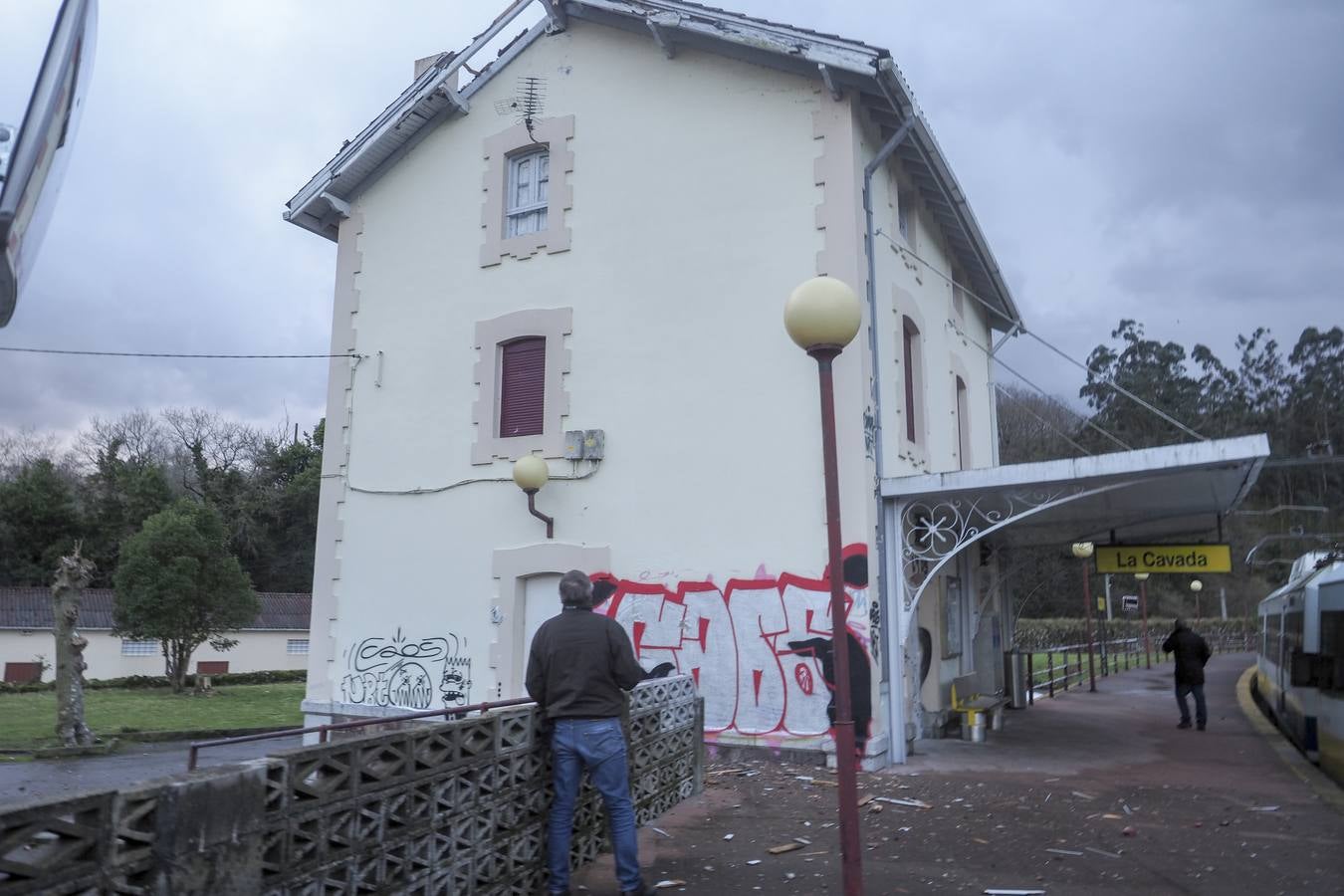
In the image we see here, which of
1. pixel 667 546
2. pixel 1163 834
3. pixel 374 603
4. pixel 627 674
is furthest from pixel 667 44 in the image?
pixel 1163 834

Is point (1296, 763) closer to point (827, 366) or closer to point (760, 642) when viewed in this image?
point (760, 642)

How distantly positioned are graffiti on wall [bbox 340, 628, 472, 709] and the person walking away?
6340 millimetres

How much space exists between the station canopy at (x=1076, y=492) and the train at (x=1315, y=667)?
1.42 m

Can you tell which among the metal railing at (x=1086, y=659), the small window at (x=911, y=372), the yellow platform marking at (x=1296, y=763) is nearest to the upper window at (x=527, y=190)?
the small window at (x=911, y=372)

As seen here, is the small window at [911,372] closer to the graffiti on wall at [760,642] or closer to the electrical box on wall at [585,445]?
the graffiti on wall at [760,642]

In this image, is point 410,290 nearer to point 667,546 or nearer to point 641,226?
point 641,226

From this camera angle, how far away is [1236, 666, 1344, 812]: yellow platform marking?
31.0ft

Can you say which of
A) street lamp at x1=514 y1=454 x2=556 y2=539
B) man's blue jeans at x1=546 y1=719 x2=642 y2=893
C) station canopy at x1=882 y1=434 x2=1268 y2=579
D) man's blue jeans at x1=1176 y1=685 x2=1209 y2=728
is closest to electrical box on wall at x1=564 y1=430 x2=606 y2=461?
street lamp at x1=514 y1=454 x2=556 y2=539

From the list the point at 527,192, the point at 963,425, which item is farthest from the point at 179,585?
the point at 963,425

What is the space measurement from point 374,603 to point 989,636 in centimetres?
953

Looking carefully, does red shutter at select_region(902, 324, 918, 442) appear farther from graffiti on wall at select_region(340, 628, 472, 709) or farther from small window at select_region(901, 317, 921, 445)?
graffiti on wall at select_region(340, 628, 472, 709)

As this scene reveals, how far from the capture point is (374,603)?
42.3 ft

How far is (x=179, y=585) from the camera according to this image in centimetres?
2788

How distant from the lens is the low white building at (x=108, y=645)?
3241cm
